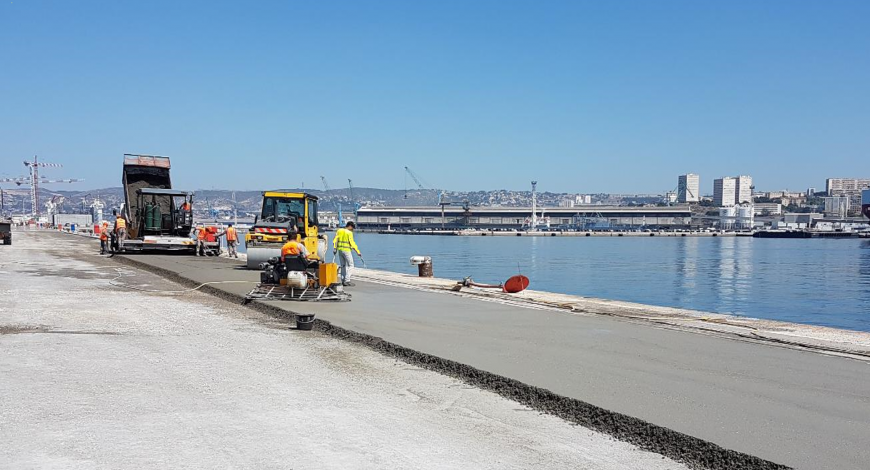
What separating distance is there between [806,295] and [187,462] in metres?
37.0

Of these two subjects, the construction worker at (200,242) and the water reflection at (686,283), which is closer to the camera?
the water reflection at (686,283)

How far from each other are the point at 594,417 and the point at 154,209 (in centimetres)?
2975

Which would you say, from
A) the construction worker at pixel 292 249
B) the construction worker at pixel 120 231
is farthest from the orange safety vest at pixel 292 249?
the construction worker at pixel 120 231

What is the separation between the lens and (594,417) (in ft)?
22.4

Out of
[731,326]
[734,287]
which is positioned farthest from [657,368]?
[734,287]

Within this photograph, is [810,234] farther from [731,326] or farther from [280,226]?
[731,326]

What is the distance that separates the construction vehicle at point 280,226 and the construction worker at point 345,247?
3.54m

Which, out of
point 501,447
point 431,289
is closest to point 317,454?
point 501,447

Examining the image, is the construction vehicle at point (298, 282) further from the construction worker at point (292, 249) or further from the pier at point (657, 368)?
the pier at point (657, 368)

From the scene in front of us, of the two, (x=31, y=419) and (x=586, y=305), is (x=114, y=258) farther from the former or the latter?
(x=31, y=419)

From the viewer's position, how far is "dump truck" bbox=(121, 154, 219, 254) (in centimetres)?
3284

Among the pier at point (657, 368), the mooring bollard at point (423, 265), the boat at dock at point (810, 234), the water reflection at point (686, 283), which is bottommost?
the boat at dock at point (810, 234)

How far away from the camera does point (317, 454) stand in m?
5.56

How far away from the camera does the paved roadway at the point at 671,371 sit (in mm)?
6281
